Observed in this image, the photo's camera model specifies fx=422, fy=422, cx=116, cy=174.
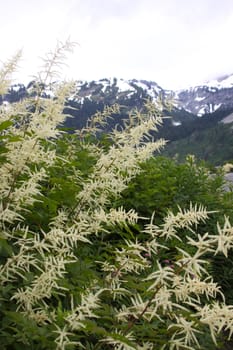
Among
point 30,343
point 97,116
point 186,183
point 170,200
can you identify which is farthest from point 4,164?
point 186,183

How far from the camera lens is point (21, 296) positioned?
3402 mm

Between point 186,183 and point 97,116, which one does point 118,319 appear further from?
point 186,183

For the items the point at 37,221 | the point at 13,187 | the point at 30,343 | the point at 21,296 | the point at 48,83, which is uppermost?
the point at 48,83

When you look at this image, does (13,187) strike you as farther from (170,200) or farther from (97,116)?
(170,200)

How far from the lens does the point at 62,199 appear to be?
5043mm

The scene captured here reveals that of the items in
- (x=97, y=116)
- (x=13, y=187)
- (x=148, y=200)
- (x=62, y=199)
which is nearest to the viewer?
(x=13, y=187)

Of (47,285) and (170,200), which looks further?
(170,200)

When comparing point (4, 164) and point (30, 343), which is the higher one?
point (4, 164)

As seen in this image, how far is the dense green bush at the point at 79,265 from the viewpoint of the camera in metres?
2.95

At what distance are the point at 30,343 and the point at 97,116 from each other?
452cm

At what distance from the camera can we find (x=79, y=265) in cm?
441

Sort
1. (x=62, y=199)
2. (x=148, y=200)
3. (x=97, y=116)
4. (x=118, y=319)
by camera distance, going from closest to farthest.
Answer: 1. (x=118, y=319)
2. (x=62, y=199)
3. (x=97, y=116)
4. (x=148, y=200)

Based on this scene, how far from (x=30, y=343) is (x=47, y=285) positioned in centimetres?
48

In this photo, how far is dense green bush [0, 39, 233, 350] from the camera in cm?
295
